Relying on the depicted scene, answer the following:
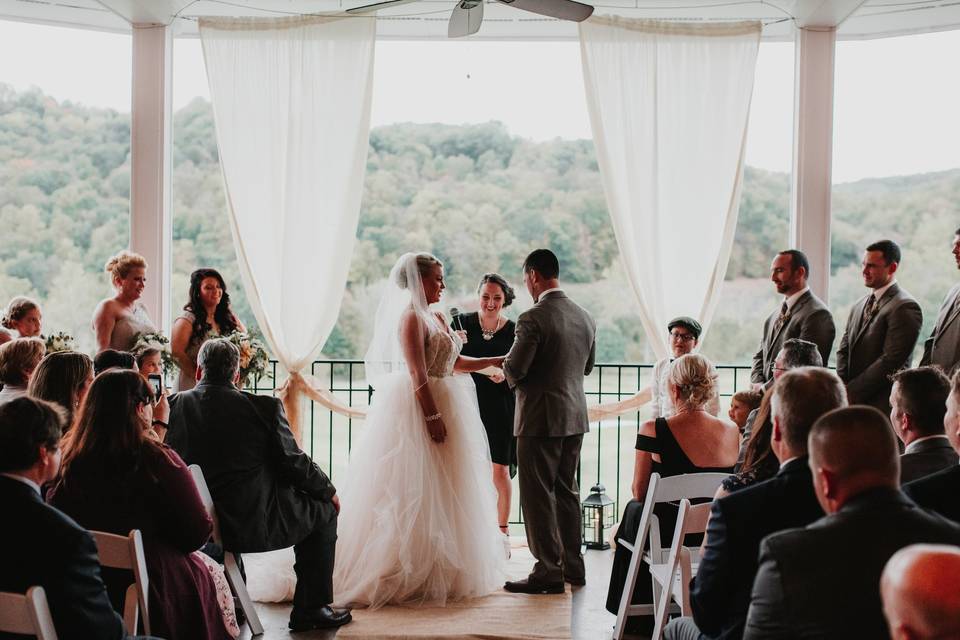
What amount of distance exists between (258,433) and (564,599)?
1690mm

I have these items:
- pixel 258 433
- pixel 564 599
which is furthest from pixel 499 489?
pixel 258 433

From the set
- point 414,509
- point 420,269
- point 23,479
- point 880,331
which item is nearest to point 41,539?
point 23,479

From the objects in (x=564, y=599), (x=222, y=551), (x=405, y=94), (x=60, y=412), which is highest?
(x=405, y=94)

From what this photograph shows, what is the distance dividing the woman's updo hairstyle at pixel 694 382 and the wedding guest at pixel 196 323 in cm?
272

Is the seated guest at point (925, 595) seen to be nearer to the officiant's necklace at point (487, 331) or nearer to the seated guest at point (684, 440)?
the seated guest at point (684, 440)

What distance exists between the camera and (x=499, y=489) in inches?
216

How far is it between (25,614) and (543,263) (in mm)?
2964

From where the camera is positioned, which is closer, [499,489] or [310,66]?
[499,489]

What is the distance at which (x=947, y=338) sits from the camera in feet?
14.8

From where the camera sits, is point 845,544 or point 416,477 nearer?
point 845,544

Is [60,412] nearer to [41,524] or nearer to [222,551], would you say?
[41,524]

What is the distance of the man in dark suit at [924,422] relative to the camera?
2633mm

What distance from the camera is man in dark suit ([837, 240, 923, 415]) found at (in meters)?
4.64

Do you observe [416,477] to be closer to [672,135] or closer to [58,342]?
[58,342]
